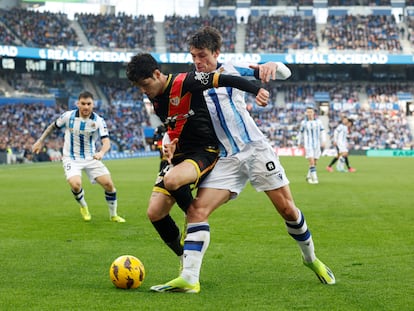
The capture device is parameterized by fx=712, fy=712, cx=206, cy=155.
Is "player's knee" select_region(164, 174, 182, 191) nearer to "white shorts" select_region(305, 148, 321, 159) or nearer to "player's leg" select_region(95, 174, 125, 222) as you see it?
"player's leg" select_region(95, 174, 125, 222)

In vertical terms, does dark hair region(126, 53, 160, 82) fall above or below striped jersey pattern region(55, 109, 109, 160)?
above

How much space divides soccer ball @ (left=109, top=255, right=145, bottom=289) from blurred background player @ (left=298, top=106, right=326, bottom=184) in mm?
17509

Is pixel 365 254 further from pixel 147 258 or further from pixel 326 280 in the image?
pixel 147 258

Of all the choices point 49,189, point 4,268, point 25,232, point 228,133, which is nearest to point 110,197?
point 25,232

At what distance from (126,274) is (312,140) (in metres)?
18.4

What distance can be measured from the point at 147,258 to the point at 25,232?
376cm

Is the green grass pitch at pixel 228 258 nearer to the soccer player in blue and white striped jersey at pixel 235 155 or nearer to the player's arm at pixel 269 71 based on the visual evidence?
the soccer player in blue and white striped jersey at pixel 235 155

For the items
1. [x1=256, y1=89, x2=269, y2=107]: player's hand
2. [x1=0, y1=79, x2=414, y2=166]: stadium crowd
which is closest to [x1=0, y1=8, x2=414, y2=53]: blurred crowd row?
[x1=0, y1=79, x2=414, y2=166]: stadium crowd

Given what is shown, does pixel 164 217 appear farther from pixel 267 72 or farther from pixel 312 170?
pixel 312 170

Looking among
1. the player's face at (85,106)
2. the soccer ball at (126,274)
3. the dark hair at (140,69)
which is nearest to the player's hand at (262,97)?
the dark hair at (140,69)

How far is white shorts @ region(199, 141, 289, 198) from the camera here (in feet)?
22.8

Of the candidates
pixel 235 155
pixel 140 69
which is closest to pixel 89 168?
pixel 235 155

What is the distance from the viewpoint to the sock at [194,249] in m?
6.52

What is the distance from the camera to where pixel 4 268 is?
797 centimetres
